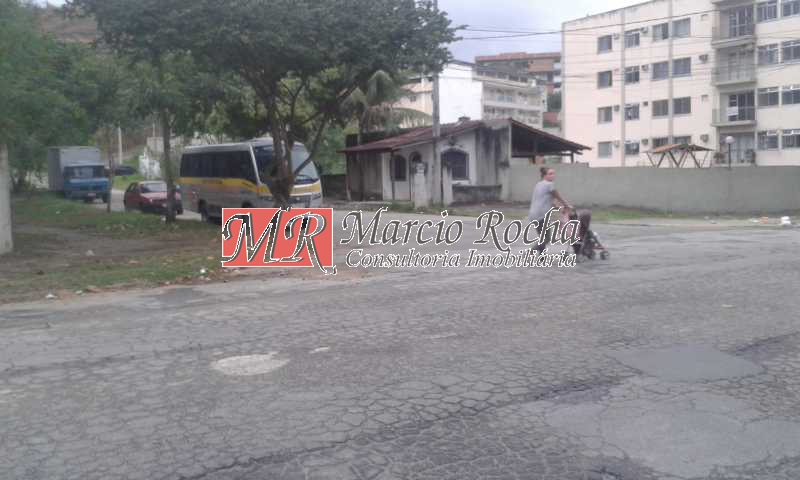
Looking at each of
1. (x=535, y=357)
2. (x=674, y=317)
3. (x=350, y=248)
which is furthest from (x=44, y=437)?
(x=350, y=248)

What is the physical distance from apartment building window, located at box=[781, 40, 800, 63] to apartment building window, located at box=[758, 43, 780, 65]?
0.45 m

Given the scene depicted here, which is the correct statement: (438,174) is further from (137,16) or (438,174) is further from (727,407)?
(727,407)

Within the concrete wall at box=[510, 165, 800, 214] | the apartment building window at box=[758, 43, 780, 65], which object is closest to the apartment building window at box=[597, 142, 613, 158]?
the apartment building window at box=[758, 43, 780, 65]

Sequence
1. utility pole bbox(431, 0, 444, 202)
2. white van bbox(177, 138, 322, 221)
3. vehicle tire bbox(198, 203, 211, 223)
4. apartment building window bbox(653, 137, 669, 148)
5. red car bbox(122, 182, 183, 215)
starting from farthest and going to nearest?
apartment building window bbox(653, 137, 669, 148), red car bbox(122, 182, 183, 215), utility pole bbox(431, 0, 444, 202), vehicle tire bbox(198, 203, 211, 223), white van bbox(177, 138, 322, 221)

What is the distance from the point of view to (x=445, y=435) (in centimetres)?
542

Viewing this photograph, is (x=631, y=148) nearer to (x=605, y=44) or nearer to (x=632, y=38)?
(x=632, y=38)

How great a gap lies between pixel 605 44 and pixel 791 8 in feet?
44.1

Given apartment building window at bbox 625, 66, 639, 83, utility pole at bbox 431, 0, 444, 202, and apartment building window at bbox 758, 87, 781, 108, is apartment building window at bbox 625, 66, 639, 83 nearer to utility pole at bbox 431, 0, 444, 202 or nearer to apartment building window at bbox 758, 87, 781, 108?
apartment building window at bbox 758, 87, 781, 108

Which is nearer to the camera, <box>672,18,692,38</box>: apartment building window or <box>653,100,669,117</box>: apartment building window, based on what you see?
<box>672,18,692,38</box>: apartment building window

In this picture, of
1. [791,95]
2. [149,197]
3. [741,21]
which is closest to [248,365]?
[149,197]

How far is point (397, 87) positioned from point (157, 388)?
32160 mm

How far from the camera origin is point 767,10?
47.4 meters

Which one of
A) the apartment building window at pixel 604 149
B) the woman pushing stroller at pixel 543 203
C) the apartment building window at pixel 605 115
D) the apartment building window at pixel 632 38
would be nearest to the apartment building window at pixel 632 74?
the apartment building window at pixel 632 38

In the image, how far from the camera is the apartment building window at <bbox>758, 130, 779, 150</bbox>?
4806cm
